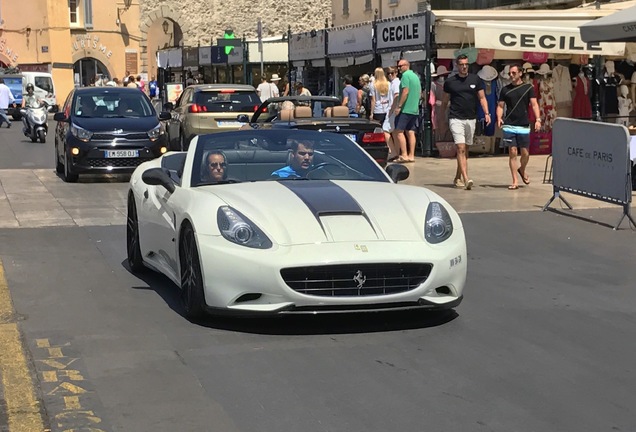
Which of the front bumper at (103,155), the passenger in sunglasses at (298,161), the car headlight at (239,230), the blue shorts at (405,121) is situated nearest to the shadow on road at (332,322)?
the car headlight at (239,230)

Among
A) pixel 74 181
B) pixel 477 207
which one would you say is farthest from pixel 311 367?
pixel 74 181

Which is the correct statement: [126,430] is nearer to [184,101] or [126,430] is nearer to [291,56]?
[184,101]

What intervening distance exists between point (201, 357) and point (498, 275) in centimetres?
368

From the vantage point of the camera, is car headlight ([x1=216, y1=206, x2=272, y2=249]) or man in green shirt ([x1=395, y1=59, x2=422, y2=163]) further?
man in green shirt ([x1=395, y1=59, x2=422, y2=163])

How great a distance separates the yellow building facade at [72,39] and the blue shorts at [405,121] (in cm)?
4073

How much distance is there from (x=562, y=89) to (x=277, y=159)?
1582cm

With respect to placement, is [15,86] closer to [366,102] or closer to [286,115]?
[366,102]

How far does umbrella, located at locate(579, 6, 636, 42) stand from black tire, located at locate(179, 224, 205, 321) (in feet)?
34.4

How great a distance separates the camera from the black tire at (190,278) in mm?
7109

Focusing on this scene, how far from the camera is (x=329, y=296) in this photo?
266 inches

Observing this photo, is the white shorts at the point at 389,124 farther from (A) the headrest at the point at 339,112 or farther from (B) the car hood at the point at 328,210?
(B) the car hood at the point at 328,210

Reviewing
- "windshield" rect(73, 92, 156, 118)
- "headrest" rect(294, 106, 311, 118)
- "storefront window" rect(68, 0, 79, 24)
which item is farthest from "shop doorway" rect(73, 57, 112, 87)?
"headrest" rect(294, 106, 311, 118)

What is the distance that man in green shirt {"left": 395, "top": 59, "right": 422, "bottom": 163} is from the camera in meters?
20.5

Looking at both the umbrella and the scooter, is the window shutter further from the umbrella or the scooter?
the umbrella
